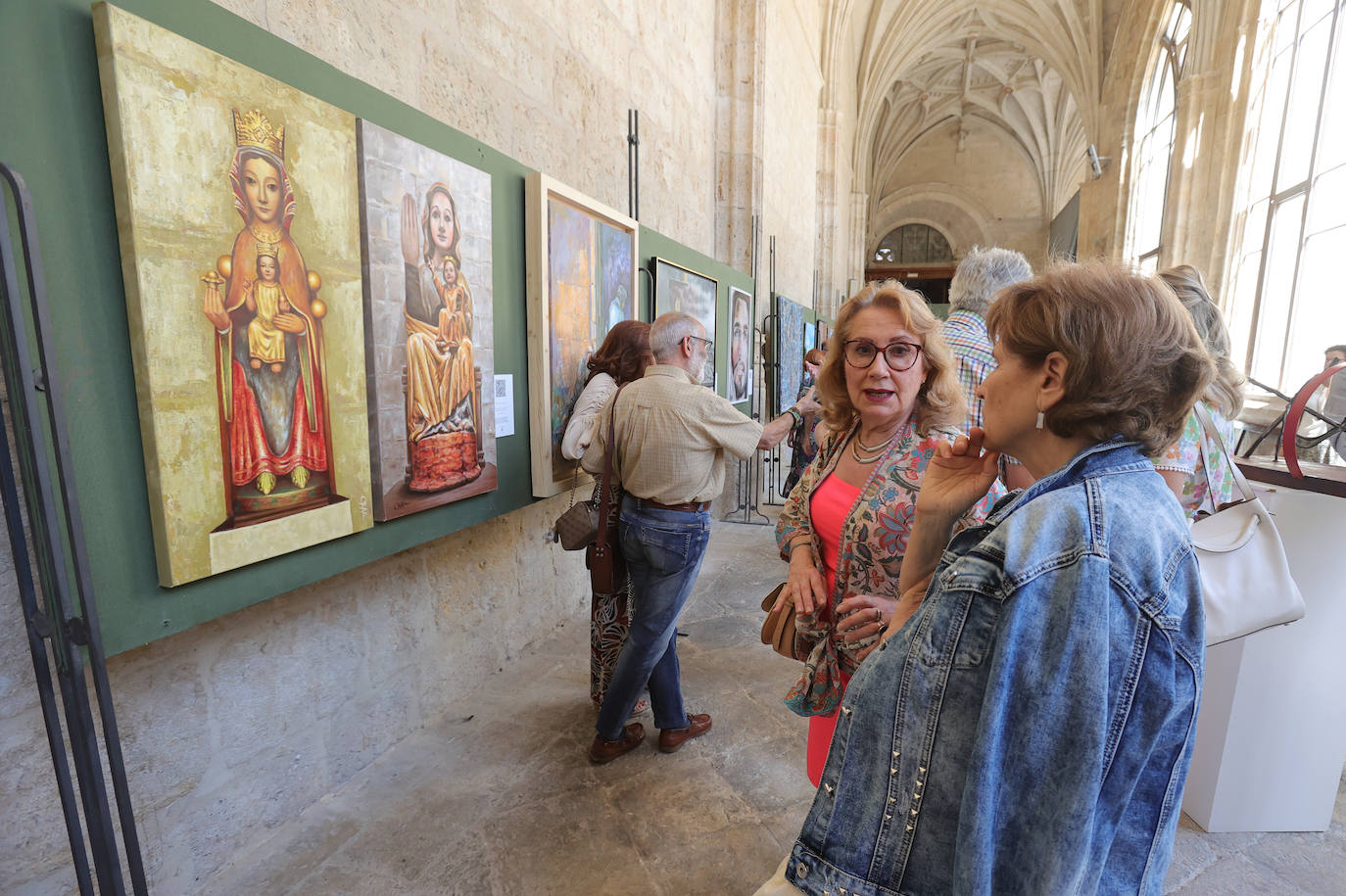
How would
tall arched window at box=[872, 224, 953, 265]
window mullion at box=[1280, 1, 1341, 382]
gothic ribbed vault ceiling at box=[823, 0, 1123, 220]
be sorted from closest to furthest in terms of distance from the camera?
window mullion at box=[1280, 1, 1341, 382] < gothic ribbed vault ceiling at box=[823, 0, 1123, 220] < tall arched window at box=[872, 224, 953, 265]

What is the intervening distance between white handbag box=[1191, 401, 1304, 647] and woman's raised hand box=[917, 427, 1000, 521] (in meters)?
0.76

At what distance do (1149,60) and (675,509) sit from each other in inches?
694

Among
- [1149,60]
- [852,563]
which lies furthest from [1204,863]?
[1149,60]

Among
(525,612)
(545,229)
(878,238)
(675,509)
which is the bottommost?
(525,612)

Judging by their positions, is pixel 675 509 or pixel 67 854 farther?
pixel 675 509

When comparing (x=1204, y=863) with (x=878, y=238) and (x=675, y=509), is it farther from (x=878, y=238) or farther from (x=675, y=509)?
(x=878, y=238)

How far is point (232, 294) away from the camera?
1.60 metres

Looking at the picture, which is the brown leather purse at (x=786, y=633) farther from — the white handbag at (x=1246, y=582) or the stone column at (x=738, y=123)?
the stone column at (x=738, y=123)

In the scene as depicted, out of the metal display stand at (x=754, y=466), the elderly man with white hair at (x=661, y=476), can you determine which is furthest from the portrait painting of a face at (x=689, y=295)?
the elderly man with white hair at (x=661, y=476)

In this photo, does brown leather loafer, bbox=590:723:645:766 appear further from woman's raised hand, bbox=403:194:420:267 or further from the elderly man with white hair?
woman's raised hand, bbox=403:194:420:267

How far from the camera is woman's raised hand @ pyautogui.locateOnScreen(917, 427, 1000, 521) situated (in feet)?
3.71

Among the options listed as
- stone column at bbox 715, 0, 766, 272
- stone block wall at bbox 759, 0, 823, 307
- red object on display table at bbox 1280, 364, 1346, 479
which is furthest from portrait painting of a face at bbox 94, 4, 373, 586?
stone block wall at bbox 759, 0, 823, 307

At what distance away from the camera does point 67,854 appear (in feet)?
5.27

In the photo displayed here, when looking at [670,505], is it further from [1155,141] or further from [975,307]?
[1155,141]
